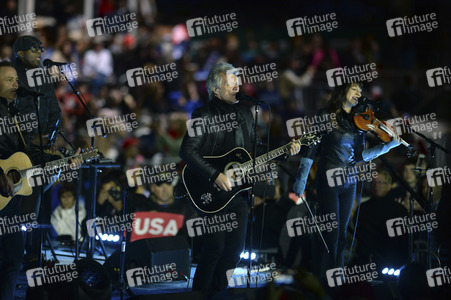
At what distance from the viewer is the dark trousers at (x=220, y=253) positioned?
6.18m

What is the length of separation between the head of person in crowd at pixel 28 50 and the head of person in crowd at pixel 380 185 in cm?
494

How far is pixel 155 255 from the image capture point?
7574 mm

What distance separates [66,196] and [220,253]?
4.55 m

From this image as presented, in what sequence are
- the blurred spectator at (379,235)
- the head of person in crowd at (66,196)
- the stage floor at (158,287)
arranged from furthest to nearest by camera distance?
1. the head of person in crowd at (66,196)
2. the blurred spectator at (379,235)
3. the stage floor at (158,287)

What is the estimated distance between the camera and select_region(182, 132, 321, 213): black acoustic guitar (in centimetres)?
625

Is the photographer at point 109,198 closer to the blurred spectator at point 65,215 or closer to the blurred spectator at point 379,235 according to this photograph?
the blurred spectator at point 65,215

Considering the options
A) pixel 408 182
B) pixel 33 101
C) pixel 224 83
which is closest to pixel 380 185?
pixel 408 182

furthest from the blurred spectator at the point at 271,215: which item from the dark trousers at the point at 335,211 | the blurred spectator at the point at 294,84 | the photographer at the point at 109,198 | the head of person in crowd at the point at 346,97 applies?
the blurred spectator at the point at 294,84

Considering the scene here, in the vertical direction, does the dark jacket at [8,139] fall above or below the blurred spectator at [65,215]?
above

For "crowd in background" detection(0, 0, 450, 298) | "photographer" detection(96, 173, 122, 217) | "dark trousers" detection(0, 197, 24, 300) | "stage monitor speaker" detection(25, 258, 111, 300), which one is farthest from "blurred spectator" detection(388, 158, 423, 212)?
"dark trousers" detection(0, 197, 24, 300)

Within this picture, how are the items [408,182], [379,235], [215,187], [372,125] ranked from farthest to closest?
[408,182] < [379,235] < [372,125] < [215,187]

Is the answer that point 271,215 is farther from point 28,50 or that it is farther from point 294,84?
point 294,84

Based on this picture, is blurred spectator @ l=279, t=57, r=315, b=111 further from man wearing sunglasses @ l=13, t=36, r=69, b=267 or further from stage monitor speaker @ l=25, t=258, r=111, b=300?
stage monitor speaker @ l=25, t=258, r=111, b=300

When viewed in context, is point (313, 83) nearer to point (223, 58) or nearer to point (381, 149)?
point (223, 58)
